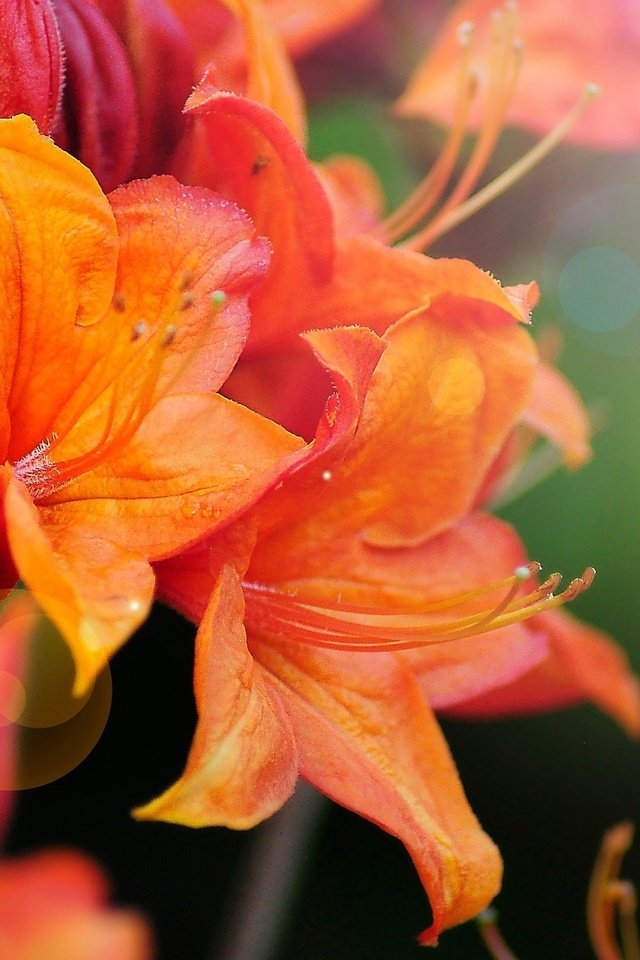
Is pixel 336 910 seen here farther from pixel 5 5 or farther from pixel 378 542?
pixel 5 5

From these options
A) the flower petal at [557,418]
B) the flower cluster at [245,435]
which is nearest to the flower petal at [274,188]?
the flower cluster at [245,435]

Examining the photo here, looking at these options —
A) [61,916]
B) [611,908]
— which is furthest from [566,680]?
[61,916]

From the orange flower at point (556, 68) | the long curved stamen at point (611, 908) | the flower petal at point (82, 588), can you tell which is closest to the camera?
the flower petal at point (82, 588)

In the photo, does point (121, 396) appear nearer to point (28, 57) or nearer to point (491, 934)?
point (28, 57)

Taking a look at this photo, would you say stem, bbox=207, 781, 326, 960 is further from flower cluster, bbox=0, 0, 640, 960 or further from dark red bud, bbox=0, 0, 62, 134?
dark red bud, bbox=0, 0, 62, 134

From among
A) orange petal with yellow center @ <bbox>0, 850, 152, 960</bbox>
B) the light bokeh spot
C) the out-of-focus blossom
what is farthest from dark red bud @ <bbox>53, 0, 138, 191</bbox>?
orange petal with yellow center @ <bbox>0, 850, 152, 960</bbox>

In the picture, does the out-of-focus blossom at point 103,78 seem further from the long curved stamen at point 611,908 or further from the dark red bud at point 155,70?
the long curved stamen at point 611,908

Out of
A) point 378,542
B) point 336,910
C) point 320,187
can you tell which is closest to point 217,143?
point 320,187

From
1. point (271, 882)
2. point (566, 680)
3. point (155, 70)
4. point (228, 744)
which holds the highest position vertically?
point (155, 70)

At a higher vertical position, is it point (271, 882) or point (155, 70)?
point (155, 70)
